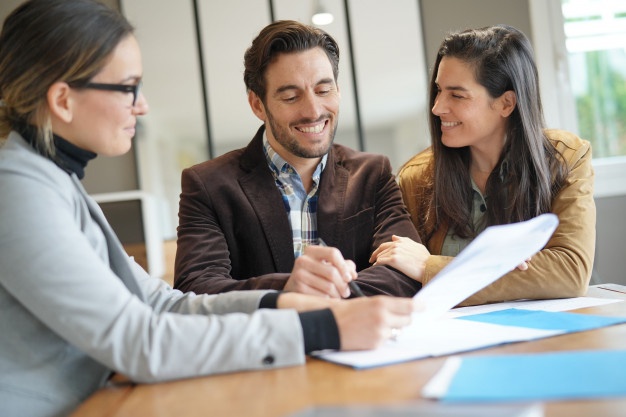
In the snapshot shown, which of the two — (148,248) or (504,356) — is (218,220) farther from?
(148,248)

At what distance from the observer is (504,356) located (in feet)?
3.09

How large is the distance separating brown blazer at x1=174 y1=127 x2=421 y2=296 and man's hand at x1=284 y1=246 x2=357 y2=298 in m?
0.45

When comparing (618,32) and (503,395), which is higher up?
(618,32)

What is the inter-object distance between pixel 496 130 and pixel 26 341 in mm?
1545

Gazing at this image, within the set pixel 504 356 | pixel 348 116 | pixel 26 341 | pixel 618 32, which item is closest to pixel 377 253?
pixel 504 356

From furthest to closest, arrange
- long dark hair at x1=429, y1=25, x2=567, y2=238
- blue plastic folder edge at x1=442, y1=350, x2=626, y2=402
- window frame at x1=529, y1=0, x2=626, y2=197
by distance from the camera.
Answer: window frame at x1=529, y1=0, x2=626, y2=197, long dark hair at x1=429, y1=25, x2=567, y2=238, blue plastic folder edge at x1=442, y1=350, x2=626, y2=402

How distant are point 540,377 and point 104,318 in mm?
593

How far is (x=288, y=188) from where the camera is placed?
196 centimetres

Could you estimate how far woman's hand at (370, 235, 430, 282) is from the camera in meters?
1.66

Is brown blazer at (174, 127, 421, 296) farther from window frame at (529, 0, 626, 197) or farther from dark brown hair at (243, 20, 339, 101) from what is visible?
window frame at (529, 0, 626, 197)

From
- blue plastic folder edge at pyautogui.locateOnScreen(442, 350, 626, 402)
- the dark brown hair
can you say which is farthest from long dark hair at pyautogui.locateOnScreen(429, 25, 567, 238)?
blue plastic folder edge at pyautogui.locateOnScreen(442, 350, 626, 402)

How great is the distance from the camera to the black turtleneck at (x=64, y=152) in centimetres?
116

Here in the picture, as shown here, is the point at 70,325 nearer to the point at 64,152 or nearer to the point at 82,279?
the point at 82,279

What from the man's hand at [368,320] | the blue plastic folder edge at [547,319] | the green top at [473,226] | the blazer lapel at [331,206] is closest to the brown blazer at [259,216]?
the blazer lapel at [331,206]
